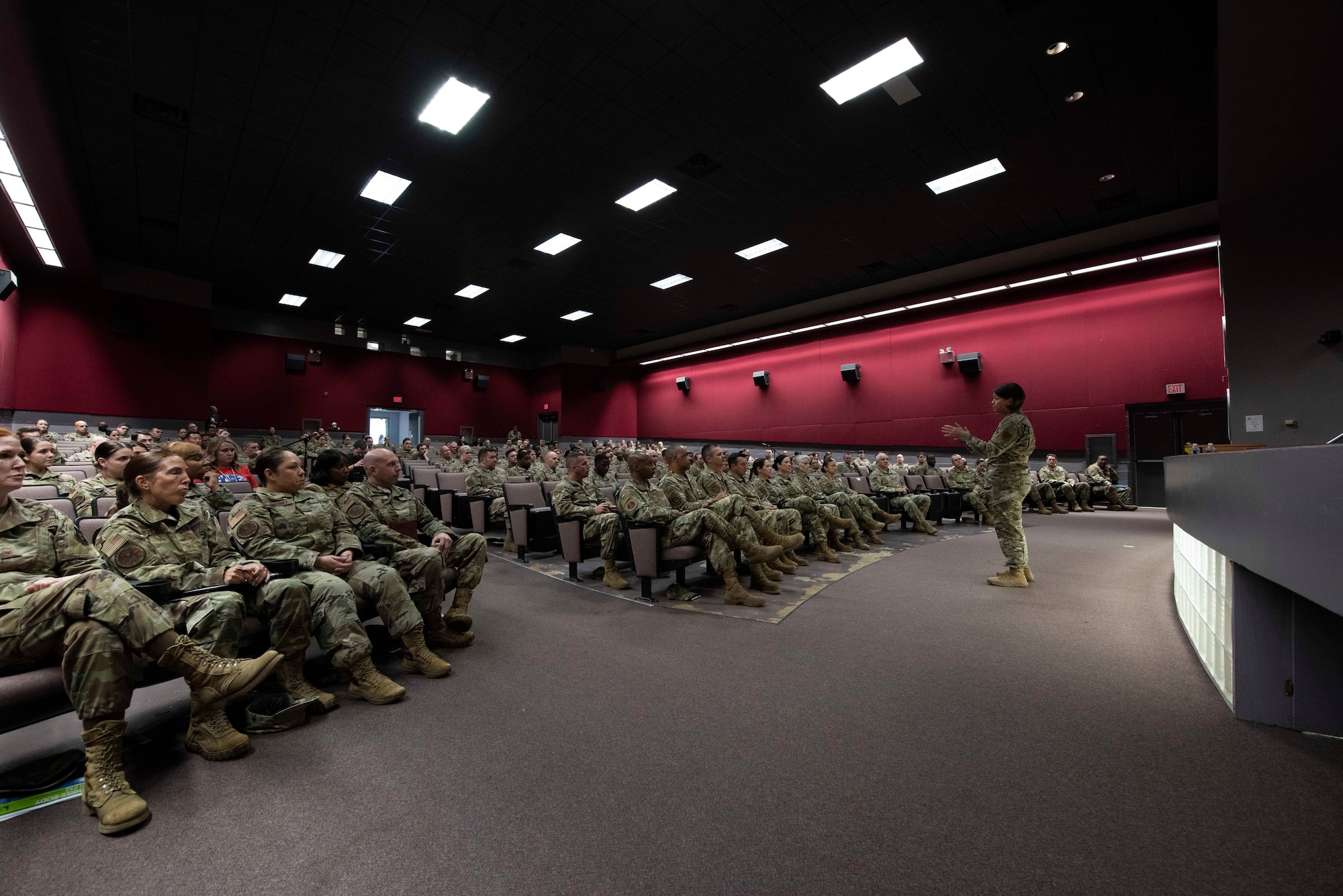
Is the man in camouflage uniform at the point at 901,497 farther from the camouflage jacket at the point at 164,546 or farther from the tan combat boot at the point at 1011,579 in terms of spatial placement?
the camouflage jacket at the point at 164,546

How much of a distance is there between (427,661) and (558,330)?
1306cm

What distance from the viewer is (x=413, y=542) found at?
289cm

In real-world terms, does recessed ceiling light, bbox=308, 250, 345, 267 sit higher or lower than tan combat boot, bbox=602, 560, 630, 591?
higher

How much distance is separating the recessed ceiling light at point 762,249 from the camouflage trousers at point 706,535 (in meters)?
6.51

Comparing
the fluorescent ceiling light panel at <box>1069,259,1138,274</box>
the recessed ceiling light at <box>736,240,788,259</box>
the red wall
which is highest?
the recessed ceiling light at <box>736,240,788,259</box>

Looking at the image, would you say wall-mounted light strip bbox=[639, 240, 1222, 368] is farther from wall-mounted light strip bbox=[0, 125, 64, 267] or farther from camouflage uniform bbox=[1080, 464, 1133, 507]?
wall-mounted light strip bbox=[0, 125, 64, 267]

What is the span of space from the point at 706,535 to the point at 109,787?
119 inches

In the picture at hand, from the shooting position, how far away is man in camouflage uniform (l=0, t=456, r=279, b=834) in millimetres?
1514

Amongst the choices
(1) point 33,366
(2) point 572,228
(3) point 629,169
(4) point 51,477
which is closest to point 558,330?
(2) point 572,228

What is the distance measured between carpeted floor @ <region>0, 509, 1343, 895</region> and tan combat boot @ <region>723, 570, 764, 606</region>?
834 mm

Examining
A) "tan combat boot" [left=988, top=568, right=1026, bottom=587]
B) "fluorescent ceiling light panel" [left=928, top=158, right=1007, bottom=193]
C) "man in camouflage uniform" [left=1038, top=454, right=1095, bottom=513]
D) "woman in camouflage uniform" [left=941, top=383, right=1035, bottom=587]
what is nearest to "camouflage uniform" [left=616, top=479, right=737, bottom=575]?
"woman in camouflage uniform" [left=941, top=383, right=1035, bottom=587]

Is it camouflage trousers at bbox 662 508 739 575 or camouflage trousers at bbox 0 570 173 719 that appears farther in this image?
camouflage trousers at bbox 662 508 739 575

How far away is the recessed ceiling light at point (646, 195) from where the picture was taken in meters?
7.09

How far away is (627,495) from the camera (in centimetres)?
409
